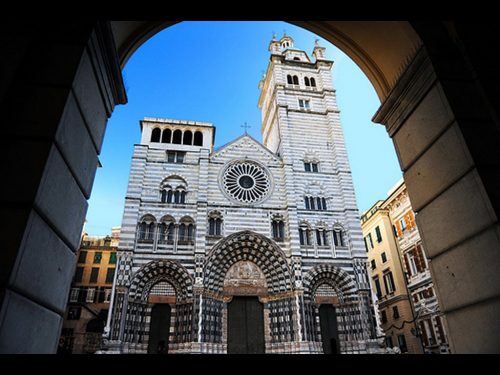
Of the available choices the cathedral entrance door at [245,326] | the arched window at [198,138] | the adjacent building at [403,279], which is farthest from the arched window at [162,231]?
the adjacent building at [403,279]

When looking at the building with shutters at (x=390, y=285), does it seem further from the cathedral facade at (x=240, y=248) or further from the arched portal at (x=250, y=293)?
the arched portal at (x=250, y=293)

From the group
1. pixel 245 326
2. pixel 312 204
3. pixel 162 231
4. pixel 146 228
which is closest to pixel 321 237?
pixel 312 204

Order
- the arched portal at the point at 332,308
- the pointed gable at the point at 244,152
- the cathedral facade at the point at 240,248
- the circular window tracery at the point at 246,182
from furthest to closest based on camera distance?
the pointed gable at the point at 244,152 → the circular window tracery at the point at 246,182 → the arched portal at the point at 332,308 → the cathedral facade at the point at 240,248

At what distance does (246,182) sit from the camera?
23.6 m

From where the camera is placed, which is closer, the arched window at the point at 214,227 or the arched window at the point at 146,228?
the arched window at the point at 146,228

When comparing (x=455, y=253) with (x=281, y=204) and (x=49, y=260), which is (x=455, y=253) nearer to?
(x=49, y=260)

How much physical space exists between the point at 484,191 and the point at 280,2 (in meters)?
2.25

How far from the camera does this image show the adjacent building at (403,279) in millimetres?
20344

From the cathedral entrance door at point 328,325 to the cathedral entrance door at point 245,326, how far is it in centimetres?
365

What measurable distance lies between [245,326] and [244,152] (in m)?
12.0

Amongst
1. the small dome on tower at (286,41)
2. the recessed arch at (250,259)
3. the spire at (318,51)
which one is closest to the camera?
the recessed arch at (250,259)

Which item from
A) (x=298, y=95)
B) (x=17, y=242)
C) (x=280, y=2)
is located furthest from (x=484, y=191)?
(x=298, y=95)

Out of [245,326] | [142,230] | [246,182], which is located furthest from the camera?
[246,182]

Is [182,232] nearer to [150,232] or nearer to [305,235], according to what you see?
[150,232]
